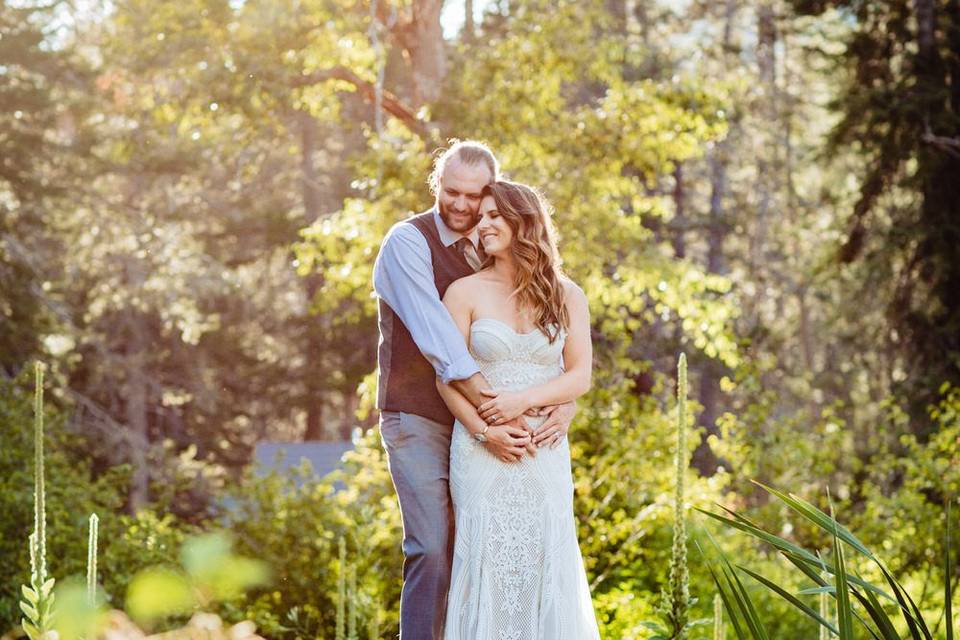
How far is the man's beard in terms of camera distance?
3.90 m

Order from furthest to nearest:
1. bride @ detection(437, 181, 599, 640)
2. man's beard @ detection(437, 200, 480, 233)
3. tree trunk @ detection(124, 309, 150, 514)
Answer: tree trunk @ detection(124, 309, 150, 514) → man's beard @ detection(437, 200, 480, 233) → bride @ detection(437, 181, 599, 640)

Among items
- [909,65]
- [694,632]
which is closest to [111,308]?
[909,65]

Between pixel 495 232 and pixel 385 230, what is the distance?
486 centimetres

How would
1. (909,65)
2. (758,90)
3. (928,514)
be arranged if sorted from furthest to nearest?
(758,90) < (909,65) < (928,514)

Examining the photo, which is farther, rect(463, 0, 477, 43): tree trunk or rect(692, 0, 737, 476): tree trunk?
rect(692, 0, 737, 476): tree trunk

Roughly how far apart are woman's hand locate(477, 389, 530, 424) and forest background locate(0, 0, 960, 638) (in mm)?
754

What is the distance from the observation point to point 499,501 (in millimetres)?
3684

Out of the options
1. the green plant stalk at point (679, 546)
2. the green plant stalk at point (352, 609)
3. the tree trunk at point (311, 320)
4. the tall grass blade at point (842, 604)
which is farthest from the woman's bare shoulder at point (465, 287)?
the tree trunk at point (311, 320)

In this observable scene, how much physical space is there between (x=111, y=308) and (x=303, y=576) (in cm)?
1813

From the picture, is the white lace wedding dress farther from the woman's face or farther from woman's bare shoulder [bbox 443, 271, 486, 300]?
the woman's face

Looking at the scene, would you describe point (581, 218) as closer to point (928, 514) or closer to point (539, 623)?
point (928, 514)

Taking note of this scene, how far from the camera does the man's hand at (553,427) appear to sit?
369cm

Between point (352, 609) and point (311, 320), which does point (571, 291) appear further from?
point (311, 320)

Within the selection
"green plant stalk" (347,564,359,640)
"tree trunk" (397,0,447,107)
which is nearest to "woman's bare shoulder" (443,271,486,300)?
"green plant stalk" (347,564,359,640)
